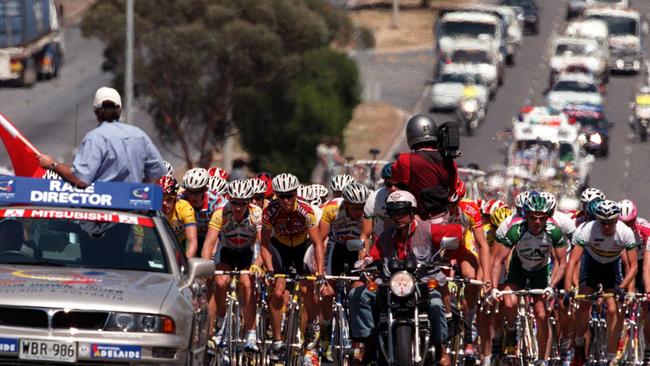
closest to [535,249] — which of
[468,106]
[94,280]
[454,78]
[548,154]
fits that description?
[94,280]

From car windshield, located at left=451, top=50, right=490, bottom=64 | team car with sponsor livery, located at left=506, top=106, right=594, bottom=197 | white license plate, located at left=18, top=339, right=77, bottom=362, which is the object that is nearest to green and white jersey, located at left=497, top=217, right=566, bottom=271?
white license plate, located at left=18, top=339, right=77, bottom=362

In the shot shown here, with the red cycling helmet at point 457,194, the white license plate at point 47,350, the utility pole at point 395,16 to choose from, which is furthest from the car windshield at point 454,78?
the white license plate at point 47,350

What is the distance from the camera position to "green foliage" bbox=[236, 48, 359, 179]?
187ft

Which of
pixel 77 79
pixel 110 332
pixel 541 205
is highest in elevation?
pixel 77 79

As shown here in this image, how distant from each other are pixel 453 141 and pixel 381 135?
154ft

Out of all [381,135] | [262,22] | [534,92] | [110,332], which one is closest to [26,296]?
[110,332]

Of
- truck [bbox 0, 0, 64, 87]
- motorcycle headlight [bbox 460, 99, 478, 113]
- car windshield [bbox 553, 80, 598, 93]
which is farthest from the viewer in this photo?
car windshield [bbox 553, 80, 598, 93]

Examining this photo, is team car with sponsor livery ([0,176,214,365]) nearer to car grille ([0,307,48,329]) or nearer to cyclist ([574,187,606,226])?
car grille ([0,307,48,329])

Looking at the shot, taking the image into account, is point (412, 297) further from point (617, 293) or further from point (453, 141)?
point (617, 293)

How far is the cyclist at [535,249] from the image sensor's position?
16.9 m

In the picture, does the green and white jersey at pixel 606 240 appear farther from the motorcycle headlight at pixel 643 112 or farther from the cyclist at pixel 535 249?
the motorcycle headlight at pixel 643 112

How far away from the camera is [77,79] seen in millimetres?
70500

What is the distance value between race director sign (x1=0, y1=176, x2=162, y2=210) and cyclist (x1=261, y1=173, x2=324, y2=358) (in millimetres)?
3560

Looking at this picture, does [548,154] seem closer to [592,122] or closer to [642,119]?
[592,122]
